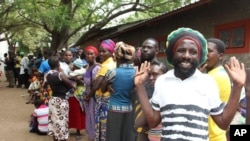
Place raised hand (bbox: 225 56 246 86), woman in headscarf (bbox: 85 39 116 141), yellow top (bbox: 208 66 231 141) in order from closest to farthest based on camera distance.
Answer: raised hand (bbox: 225 56 246 86) < yellow top (bbox: 208 66 231 141) < woman in headscarf (bbox: 85 39 116 141)

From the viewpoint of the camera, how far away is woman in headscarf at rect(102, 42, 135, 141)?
13.1ft

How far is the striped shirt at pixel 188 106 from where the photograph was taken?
207cm

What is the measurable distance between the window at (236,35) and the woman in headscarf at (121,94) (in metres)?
2.97

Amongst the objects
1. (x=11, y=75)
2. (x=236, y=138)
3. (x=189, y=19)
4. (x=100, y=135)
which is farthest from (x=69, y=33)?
(x=236, y=138)

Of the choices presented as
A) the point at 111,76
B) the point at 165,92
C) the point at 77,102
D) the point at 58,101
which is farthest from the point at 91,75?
the point at 165,92

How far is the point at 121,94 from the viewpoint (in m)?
4.05

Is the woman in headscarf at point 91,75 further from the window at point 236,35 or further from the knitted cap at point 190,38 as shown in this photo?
the knitted cap at point 190,38

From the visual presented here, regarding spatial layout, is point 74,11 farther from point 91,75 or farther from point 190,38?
point 190,38

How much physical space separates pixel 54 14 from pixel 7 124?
6054mm

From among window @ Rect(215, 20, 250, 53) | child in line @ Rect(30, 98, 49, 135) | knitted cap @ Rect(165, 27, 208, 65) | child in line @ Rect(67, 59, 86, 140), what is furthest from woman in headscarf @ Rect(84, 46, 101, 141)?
knitted cap @ Rect(165, 27, 208, 65)

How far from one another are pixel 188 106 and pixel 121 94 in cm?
202

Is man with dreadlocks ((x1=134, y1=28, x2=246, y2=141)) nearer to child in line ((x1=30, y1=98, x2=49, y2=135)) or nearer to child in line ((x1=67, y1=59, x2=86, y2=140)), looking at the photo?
child in line ((x1=67, y1=59, x2=86, y2=140))

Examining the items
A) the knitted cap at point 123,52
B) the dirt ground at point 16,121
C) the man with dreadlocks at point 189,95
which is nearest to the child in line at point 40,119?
the dirt ground at point 16,121

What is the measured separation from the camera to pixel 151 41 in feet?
13.6
